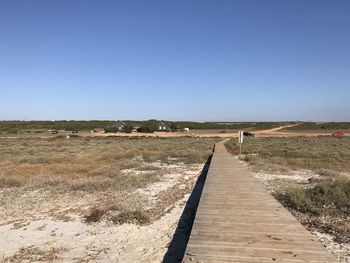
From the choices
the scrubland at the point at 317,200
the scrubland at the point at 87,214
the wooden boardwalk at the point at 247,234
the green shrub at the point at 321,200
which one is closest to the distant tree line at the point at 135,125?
the scrubland at the point at 317,200

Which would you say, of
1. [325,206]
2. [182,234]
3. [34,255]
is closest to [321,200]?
[325,206]

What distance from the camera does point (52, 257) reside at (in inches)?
321

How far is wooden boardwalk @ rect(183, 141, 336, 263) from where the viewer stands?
20.7 ft

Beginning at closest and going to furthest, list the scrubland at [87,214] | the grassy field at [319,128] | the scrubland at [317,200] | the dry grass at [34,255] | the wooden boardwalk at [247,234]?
the wooden boardwalk at [247,234], the dry grass at [34,255], the scrubland at [87,214], the scrubland at [317,200], the grassy field at [319,128]

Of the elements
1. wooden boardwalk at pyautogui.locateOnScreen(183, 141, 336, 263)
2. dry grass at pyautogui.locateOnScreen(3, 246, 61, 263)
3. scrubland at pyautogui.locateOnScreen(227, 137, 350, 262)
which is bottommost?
dry grass at pyautogui.locateOnScreen(3, 246, 61, 263)

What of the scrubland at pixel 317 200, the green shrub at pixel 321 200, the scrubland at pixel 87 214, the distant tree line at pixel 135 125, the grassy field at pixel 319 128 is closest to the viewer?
the scrubland at pixel 87 214

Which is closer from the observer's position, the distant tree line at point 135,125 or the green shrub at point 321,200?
the green shrub at point 321,200

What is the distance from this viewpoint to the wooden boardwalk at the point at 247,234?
630 cm

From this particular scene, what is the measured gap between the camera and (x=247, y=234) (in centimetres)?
745

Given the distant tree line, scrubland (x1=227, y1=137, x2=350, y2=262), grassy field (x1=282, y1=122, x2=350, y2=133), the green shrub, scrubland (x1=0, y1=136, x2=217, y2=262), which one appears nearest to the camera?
scrubland (x1=0, y1=136, x2=217, y2=262)

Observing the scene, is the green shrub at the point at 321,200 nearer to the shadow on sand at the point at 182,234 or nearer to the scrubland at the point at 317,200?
the scrubland at the point at 317,200

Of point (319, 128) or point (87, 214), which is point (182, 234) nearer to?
point (87, 214)

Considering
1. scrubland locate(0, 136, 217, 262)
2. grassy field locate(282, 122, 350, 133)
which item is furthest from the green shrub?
grassy field locate(282, 122, 350, 133)

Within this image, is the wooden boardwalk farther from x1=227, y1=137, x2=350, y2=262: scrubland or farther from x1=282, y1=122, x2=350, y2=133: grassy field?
x1=282, y1=122, x2=350, y2=133: grassy field
